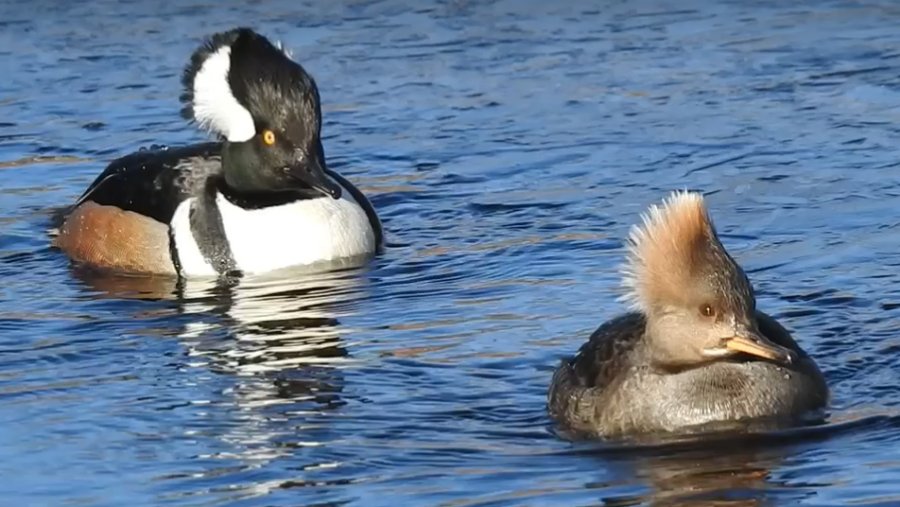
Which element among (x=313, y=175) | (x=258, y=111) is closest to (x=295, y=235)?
(x=313, y=175)

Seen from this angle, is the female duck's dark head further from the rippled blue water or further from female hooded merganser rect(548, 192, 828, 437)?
the rippled blue water

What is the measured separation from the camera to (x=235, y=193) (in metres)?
11.9

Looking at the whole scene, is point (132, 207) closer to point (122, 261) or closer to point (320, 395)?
point (122, 261)

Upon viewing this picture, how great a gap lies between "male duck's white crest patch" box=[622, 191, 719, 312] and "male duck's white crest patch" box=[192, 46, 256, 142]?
3.92 metres

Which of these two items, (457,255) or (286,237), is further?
(286,237)

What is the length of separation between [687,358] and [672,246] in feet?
1.64

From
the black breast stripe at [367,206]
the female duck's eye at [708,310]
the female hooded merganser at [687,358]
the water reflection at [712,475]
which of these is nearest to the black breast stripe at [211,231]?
the black breast stripe at [367,206]

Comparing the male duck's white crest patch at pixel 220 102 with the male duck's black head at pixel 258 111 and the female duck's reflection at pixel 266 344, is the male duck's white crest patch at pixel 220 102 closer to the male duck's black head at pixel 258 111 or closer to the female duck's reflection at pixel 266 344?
the male duck's black head at pixel 258 111

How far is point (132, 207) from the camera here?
12141 mm

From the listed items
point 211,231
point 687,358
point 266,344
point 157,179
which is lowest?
point 266,344

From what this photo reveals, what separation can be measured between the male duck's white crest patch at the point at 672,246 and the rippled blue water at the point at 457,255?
25.7 inches

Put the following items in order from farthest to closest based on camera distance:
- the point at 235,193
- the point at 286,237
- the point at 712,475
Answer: the point at 235,193 < the point at 286,237 < the point at 712,475

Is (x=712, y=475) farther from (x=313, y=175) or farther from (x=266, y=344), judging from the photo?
(x=313, y=175)

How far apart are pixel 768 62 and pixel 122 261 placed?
517cm
